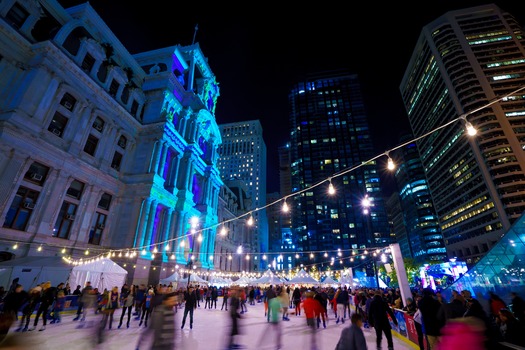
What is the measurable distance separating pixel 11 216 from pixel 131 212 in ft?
36.3

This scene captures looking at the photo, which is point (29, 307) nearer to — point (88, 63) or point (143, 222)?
point (143, 222)

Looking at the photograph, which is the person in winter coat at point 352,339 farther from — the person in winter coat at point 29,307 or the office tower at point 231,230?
the office tower at point 231,230

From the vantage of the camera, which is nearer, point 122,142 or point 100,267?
point 100,267

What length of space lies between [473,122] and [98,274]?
327ft

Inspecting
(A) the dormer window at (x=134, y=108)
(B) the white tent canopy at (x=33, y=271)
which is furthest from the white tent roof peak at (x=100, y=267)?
(A) the dormer window at (x=134, y=108)

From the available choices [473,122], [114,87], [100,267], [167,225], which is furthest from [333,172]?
[100,267]

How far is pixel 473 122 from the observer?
7544 cm

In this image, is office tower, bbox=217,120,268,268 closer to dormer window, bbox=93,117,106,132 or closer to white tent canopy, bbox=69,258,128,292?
dormer window, bbox=93,117,106,132

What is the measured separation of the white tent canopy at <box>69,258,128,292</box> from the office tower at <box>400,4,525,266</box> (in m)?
76.6

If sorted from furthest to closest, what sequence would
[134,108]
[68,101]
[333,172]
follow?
[333,172]
[134,108]
[68,101]

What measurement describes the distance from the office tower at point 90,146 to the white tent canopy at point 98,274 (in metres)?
4.28

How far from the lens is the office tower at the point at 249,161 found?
363 ft

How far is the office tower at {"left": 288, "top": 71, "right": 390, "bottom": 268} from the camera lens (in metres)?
109

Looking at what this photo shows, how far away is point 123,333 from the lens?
10797 mm
